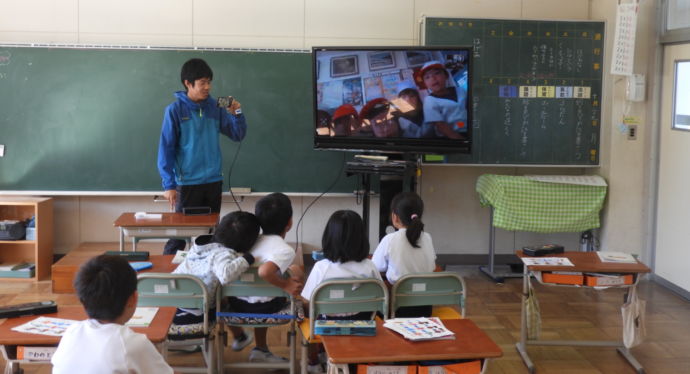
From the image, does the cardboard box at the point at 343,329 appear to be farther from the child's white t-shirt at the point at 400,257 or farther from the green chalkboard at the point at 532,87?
the green chalkboard at the point at 532,87

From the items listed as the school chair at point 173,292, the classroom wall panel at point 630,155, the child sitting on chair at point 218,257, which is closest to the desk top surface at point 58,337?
the school chair at point 173,292

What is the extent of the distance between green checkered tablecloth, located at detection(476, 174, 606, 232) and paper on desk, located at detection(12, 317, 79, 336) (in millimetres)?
3886

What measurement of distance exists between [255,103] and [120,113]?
3.42 ft

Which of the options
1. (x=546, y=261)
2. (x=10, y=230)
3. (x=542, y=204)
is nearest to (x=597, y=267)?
(x=546, y=261)

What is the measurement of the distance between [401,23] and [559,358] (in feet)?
10.1

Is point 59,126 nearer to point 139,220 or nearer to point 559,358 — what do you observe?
point 139,220

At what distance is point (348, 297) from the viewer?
3.37m

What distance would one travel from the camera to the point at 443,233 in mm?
6621

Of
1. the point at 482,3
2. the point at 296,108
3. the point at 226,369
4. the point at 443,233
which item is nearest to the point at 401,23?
the point at 482,3

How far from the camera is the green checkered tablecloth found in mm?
6051

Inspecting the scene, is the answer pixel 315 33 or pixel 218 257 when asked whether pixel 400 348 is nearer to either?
pixel 218 257

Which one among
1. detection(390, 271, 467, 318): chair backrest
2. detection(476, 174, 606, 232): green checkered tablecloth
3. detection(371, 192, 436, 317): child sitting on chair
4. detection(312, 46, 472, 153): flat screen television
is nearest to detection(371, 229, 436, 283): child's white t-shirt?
detection(371, 192, 436, 317): child sitting on chair

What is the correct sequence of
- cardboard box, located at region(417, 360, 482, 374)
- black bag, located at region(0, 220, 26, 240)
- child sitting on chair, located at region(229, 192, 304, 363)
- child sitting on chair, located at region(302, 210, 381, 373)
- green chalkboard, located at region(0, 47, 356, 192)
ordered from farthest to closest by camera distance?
green chalkboard, located at region(0, 47, 356, 192) → black bag, located at region(0, 220, 26, 240) → child sitting on chair, located at region(229, 192, 304, 363) → child sitting on chair, located at region(302, 210, 381, 373) → cardboard box, located at region(417, 360, 482, 374)

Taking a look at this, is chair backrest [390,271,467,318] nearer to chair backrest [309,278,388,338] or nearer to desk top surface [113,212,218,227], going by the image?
chair backrest [309,278,388,338]
